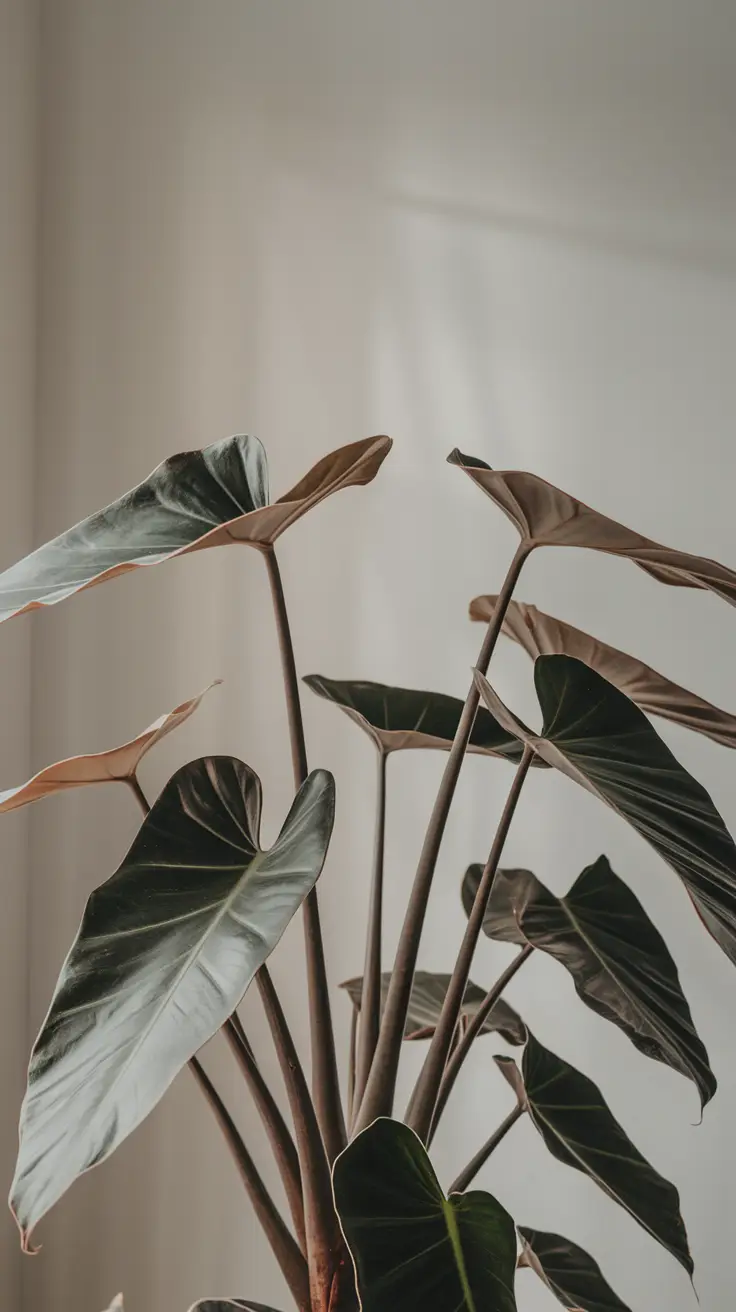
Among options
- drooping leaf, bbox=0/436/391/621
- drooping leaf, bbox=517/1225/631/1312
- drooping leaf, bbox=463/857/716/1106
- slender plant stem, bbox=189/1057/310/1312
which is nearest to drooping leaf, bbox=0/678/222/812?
drooping leaf, bbox=0/436/391/621

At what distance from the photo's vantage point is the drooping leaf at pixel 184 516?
2.12ft

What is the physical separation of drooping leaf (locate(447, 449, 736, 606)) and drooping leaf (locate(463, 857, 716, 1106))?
29cm

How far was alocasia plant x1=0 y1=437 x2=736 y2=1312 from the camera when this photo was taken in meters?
0.50

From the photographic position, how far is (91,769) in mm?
742

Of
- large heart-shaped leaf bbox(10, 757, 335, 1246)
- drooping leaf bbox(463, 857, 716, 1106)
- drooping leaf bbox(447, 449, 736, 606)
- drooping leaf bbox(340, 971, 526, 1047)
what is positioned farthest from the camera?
drooping leaf bbox(340, 971, 526, 1047)

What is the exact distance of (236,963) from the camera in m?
0.50

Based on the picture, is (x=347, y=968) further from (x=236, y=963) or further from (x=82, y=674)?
(x=236, y=963)

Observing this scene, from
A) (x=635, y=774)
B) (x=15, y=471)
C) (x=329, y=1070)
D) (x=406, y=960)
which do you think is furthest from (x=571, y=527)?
(x=15, y=471)

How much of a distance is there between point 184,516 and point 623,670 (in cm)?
37

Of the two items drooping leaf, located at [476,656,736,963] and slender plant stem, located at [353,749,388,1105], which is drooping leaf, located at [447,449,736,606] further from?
slender plant stem, located at [353,749,388,1105]

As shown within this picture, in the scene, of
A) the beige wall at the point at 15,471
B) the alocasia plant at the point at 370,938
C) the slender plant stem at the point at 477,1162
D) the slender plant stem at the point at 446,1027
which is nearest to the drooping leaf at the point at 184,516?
the alocasia plant at the point at 370,938

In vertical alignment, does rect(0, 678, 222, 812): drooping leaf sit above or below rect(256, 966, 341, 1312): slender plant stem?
above

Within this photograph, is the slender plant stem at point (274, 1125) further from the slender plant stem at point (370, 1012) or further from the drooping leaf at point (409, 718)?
the drooping leaf at point (409, 718)

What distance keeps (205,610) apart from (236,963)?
2.87ft
